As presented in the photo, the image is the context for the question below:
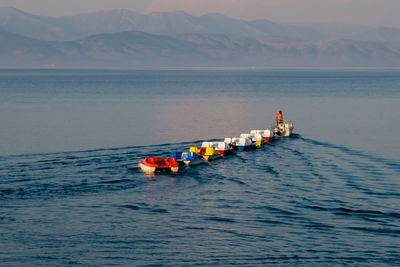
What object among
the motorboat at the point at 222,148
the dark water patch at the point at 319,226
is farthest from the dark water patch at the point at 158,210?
the motorboat at the point at 222,148

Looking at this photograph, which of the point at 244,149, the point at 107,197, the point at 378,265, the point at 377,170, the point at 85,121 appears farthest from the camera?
the point at 85,121

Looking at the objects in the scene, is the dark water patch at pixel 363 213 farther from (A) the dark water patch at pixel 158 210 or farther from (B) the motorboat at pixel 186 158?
(B) the motorboat at pixel 186 158

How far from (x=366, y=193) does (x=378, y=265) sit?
15.0m

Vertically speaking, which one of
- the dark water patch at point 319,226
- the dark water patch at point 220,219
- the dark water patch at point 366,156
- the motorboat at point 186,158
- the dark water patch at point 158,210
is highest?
the motorboat at point 186,158

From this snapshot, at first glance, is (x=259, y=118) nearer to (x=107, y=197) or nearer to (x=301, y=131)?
(x=301, y=131)

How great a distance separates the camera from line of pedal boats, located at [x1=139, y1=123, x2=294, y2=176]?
52312 millimetres

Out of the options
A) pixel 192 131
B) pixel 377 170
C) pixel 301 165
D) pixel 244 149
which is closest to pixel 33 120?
pixel 192 131

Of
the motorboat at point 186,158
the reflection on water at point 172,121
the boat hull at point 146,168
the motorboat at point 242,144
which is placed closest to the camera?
the boat hull at point 146,168

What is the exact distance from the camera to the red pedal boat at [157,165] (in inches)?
2039

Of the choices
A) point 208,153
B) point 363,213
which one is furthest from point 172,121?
point 363,213

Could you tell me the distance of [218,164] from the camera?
2263 inches

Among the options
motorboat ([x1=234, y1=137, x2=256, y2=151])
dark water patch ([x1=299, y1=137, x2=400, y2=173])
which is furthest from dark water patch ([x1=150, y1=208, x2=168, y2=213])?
motorboat ([x1=234, y1=137, x2=256, y2=151])

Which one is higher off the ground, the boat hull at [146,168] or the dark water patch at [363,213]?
the boat hull at [146,168]

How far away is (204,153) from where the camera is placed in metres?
59.4
